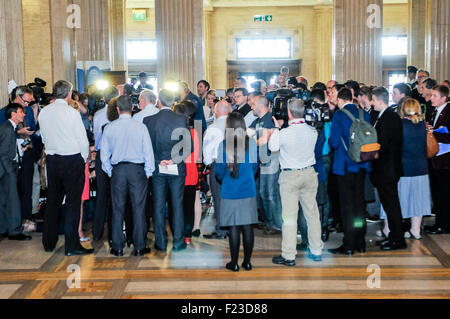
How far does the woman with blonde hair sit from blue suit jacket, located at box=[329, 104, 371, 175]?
75 cm

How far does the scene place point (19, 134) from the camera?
759 centimetres

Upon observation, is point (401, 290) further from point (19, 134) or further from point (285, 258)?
point (19, 134)

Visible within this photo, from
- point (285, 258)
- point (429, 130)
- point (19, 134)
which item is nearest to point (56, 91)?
point (19, 134)

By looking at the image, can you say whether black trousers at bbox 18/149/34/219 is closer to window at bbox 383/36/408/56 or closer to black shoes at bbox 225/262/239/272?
black shoes at bbox 225/262/239/272

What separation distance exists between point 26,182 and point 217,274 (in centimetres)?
323

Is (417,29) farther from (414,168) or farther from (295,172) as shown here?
(295,172)

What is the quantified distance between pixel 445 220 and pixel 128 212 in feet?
13.0

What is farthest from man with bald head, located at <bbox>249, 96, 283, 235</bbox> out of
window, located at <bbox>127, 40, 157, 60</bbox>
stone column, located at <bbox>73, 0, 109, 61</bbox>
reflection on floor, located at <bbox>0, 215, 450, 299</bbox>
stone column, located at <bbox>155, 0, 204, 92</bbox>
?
window, located at <bbox>127, 40, 157, 60</bbox>

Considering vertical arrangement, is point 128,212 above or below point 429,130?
below

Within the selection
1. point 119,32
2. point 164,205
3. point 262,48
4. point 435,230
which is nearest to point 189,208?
point 164,205

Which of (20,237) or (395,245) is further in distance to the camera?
(20,237)

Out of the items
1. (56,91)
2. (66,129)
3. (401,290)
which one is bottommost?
(401,290)

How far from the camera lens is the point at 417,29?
18.2 meters

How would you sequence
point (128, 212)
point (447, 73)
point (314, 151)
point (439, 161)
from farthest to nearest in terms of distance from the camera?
point (447, 73), point (439, 161), point (128, 212), point (314, 151)
